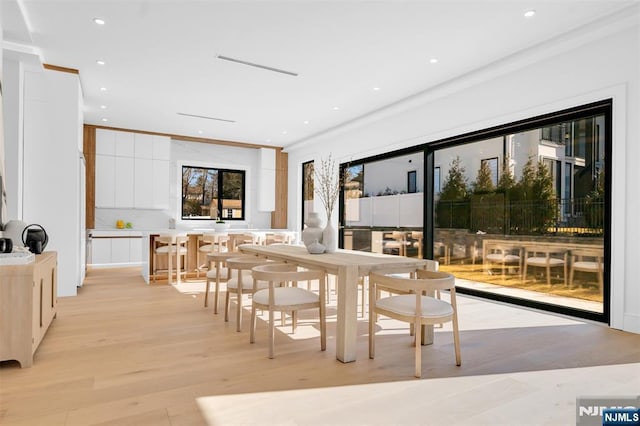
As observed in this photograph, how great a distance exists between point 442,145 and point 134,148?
19.8 ft

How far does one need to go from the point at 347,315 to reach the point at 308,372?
1.57 ft

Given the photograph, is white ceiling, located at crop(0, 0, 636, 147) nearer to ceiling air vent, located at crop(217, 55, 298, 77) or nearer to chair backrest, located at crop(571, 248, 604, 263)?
ceiling air vent, located at crop(217, 55, 298, 77)

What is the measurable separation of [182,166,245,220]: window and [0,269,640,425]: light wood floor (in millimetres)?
5112

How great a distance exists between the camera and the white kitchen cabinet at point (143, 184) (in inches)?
321

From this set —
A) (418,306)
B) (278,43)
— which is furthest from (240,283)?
(278,43)

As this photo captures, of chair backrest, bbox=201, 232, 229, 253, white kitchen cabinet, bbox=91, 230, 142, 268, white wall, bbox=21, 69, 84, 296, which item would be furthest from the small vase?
white kitchen cabinet, bbox=91, 230, 142, 268

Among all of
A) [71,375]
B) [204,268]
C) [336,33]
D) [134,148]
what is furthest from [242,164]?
[71,375]

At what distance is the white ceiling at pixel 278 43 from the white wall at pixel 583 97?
0.17 metres

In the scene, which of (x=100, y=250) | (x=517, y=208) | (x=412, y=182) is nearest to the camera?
(x=517, y=208)

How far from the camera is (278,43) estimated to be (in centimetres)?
422

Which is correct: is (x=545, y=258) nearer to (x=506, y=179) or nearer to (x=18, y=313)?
(x=506, y=179)

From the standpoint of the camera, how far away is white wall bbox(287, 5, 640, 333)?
3.63 m

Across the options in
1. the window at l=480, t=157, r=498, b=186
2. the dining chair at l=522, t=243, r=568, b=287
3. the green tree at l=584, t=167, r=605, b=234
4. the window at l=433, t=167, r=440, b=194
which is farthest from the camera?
the window at l=433, t=167, r=440, b=194

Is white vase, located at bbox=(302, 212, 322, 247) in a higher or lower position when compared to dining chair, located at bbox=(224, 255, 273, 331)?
higher
